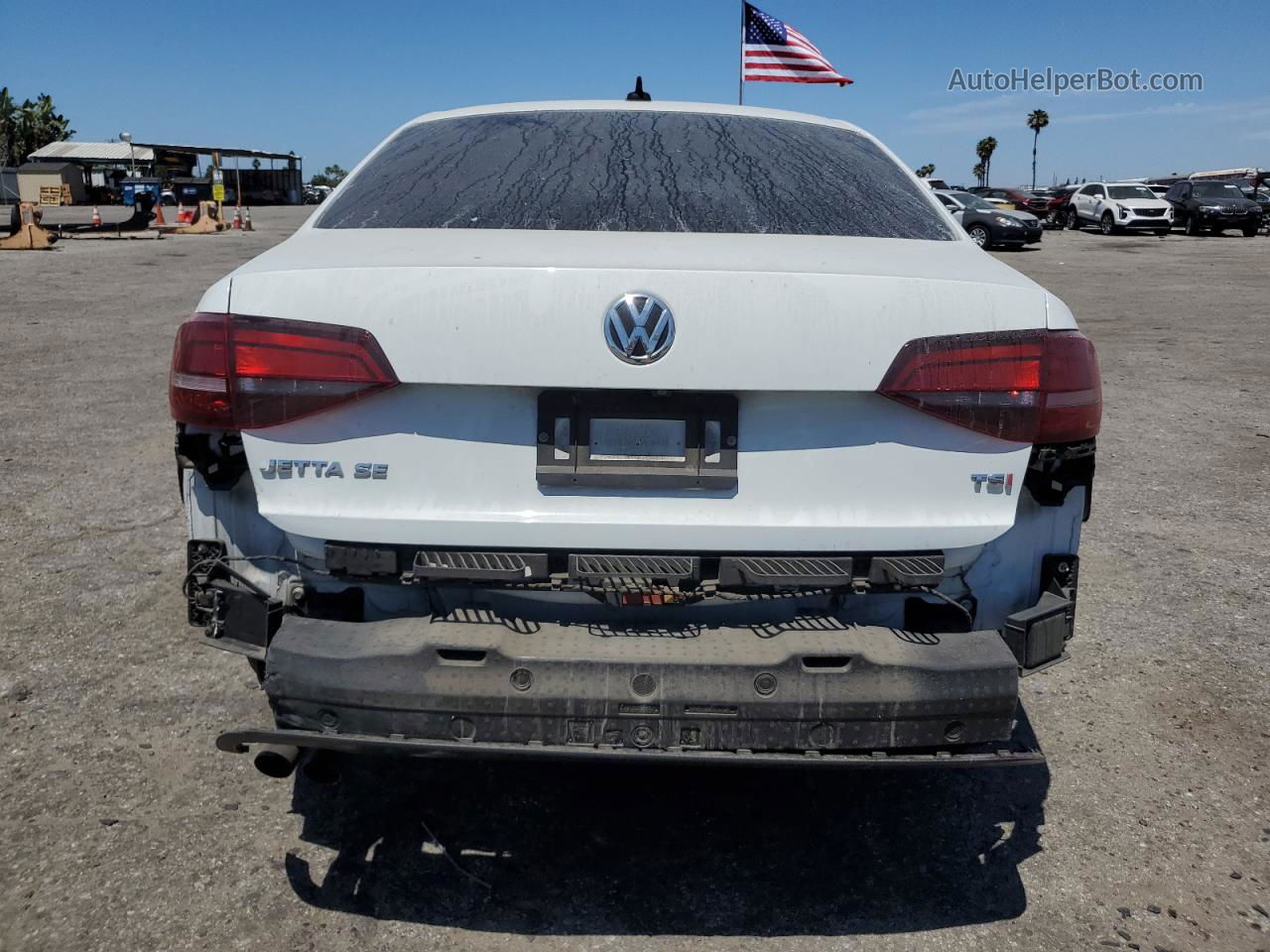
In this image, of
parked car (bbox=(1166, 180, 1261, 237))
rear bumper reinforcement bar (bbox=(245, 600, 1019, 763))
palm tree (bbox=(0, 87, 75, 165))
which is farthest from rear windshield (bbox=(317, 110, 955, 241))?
palm tree (bbox=(0, 87, 75, 165))

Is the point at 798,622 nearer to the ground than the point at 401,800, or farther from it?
farther from it

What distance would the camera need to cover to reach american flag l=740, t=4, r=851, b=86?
1032cm

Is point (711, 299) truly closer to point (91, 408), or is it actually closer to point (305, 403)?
point (305, 403)

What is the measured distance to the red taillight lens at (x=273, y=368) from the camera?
2299mm

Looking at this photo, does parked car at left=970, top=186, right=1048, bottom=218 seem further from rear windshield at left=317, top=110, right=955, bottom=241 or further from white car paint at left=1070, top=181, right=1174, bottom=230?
rear windshield at left=317, top=110, right=955, bottom=241

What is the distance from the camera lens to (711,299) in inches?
89.4

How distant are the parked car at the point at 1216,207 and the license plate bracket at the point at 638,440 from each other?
3619 centimetres

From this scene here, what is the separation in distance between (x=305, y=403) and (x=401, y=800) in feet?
4.29

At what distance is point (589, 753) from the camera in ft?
7.39

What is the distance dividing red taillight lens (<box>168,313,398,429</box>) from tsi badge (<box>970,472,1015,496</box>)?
1.28 meters

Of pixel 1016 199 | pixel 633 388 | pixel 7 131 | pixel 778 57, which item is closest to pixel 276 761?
pixel 633 388

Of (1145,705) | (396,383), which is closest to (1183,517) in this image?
(1145,705)

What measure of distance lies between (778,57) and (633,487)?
30.0 feet

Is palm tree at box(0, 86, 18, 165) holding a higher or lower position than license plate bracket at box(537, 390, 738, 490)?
higher
